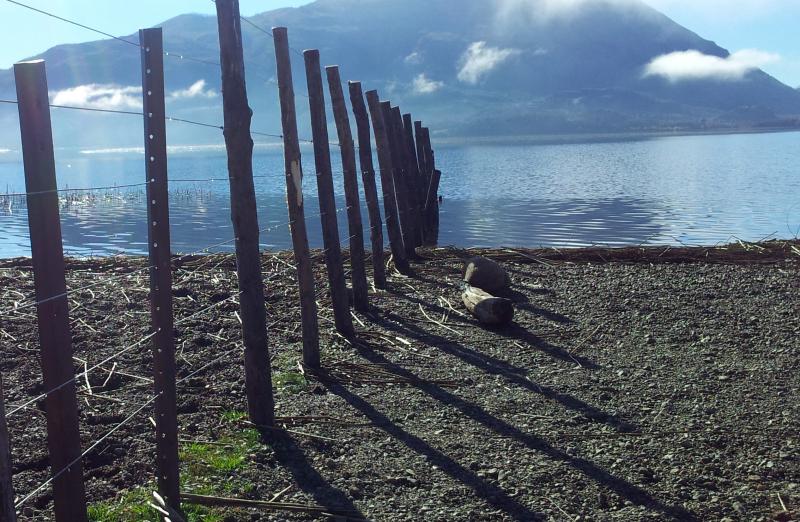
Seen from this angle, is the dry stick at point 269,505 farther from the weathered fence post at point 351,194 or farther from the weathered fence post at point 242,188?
the weathered fence post at point 351,194

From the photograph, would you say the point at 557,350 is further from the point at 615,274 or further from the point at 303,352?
the point at 615,274

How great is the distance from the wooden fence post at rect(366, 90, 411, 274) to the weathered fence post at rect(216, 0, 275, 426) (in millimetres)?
7072

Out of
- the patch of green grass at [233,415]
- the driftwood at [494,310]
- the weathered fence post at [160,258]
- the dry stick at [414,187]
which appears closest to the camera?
the weathered fence post at [160,258]

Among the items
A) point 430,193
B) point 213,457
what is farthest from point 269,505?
point 430,193

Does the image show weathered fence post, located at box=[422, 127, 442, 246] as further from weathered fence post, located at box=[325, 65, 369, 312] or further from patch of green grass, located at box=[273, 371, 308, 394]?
patch of green grass, located at box=[273, 371, 308, 394]

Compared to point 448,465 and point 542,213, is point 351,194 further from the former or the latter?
point 542,213

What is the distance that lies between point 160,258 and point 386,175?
29.6 ft

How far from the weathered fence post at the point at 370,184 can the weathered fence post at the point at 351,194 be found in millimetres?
1076

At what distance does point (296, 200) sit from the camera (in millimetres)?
8039

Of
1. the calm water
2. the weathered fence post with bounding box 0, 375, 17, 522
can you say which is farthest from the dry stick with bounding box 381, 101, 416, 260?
the weathered fence post with bounding box 0, 375, 17, 522

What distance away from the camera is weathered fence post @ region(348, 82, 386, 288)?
1233 centimetres

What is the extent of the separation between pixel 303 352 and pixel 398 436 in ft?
7.64

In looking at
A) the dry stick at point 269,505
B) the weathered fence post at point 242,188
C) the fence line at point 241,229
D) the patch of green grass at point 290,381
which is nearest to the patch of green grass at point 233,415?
the fence line at point 241,229

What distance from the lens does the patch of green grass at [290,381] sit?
7803mm
